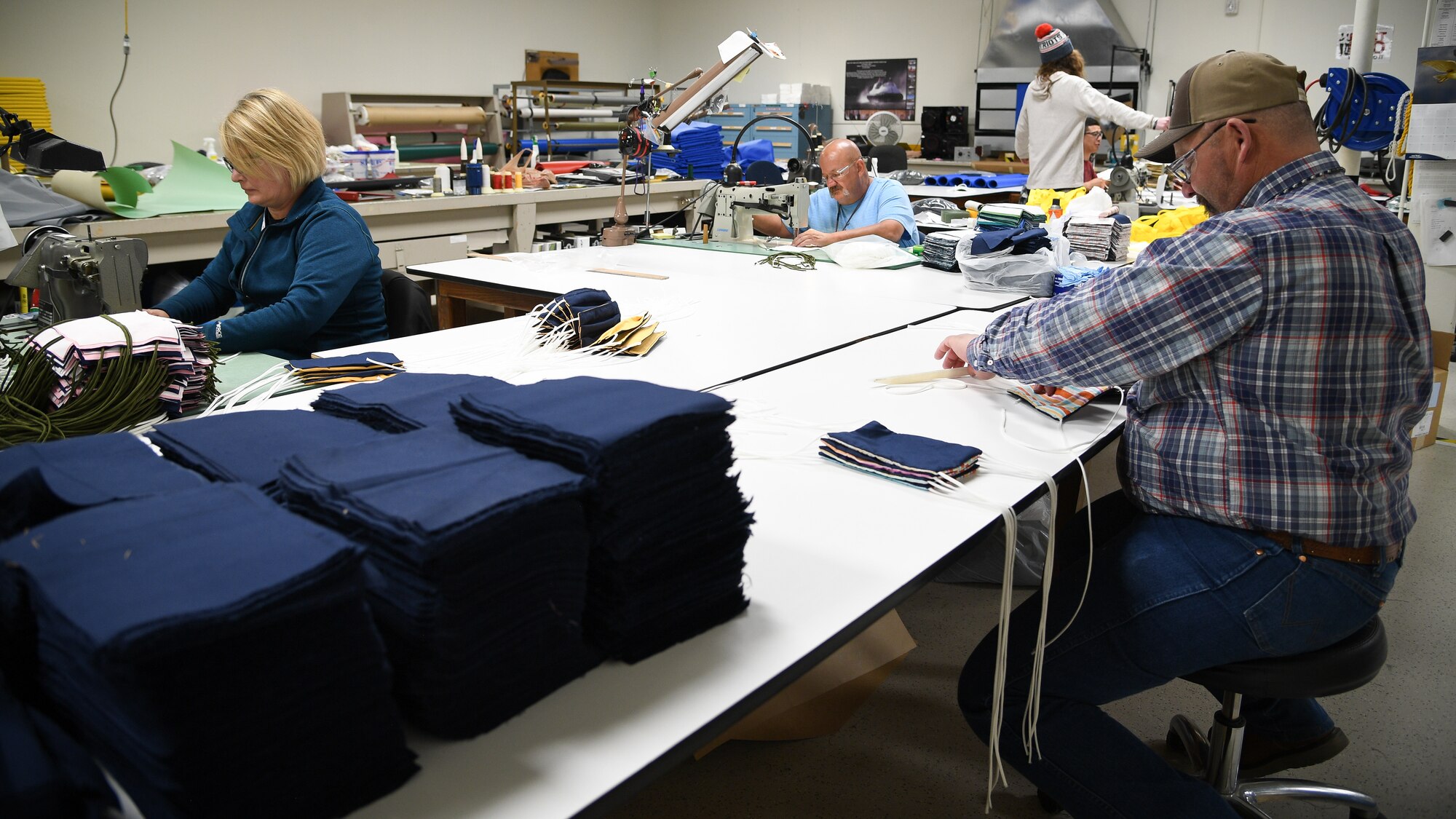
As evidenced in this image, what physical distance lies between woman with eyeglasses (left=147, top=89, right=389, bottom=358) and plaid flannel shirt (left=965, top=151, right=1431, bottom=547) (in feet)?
5.79

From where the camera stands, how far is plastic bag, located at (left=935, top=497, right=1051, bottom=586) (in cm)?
263

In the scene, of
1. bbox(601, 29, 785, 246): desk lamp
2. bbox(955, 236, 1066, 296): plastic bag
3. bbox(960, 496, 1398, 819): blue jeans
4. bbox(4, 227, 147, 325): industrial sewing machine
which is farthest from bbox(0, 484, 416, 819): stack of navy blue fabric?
bbox(601, 29, 785, 246): desk lamp

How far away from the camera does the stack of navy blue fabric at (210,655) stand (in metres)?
0.65

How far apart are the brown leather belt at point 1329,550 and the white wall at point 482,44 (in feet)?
19.1

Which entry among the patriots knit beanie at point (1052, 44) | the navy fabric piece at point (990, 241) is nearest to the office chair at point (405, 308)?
the navy fabric piece at point (990, 241)

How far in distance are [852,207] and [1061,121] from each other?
167 cm

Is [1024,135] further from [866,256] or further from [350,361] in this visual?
[350,361]

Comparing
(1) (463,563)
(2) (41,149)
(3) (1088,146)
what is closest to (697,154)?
(3) (1088,146)

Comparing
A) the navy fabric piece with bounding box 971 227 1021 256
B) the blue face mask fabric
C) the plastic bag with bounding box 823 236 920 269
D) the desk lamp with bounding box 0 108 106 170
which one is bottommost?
the blue face mask fabric

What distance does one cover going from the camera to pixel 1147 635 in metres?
1.39

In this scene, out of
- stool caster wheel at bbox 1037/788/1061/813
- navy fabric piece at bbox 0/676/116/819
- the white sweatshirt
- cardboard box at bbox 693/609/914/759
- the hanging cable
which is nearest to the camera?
navy fabric piece at bbox 0/676/116/819

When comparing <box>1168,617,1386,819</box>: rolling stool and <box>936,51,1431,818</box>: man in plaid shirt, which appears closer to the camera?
<box>936,51,1431,818</box>: man in plaid shirt

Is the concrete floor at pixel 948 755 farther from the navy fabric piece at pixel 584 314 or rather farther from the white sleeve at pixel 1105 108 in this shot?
the white sleeve at pixel 1105 108

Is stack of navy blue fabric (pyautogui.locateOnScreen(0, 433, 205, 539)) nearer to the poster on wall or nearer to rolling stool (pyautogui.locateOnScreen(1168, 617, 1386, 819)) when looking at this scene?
rolling stool (pyautogui.locateOnScreen(1168, 617, 1386, 819))
